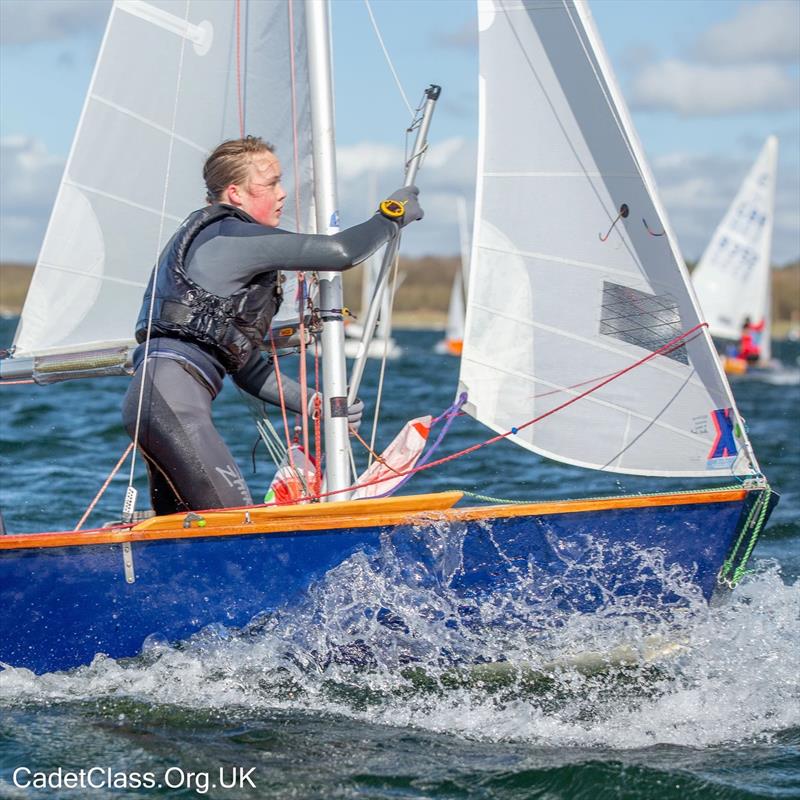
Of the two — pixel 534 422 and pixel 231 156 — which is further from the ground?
pixel 231 156

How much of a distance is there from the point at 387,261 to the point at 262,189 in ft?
2.05

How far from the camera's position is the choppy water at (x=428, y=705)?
3457 mm

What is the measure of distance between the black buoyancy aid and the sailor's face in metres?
0.07

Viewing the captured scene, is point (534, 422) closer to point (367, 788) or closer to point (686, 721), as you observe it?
point (686, 721)

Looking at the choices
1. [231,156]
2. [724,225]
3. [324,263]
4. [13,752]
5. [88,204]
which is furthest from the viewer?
[724,225]

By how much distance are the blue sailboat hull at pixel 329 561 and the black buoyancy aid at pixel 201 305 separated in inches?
25.8

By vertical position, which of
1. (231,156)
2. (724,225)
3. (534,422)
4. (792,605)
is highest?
(724,225)

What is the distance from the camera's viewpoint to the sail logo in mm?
4441

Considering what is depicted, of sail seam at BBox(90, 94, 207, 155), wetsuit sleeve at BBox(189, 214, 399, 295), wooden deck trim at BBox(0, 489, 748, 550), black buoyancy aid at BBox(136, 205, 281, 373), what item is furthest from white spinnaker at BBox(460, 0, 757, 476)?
sail seam at BBox(90, 94, 207, 155)

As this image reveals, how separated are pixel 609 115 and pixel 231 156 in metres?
1.38

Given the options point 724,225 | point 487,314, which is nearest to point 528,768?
point 487,314

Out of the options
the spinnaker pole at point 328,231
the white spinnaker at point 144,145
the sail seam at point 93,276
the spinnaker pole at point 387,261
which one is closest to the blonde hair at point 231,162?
the spinnaker pole at point 328,231

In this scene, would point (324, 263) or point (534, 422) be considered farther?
point (534, 422)

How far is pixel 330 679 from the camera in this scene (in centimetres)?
410
